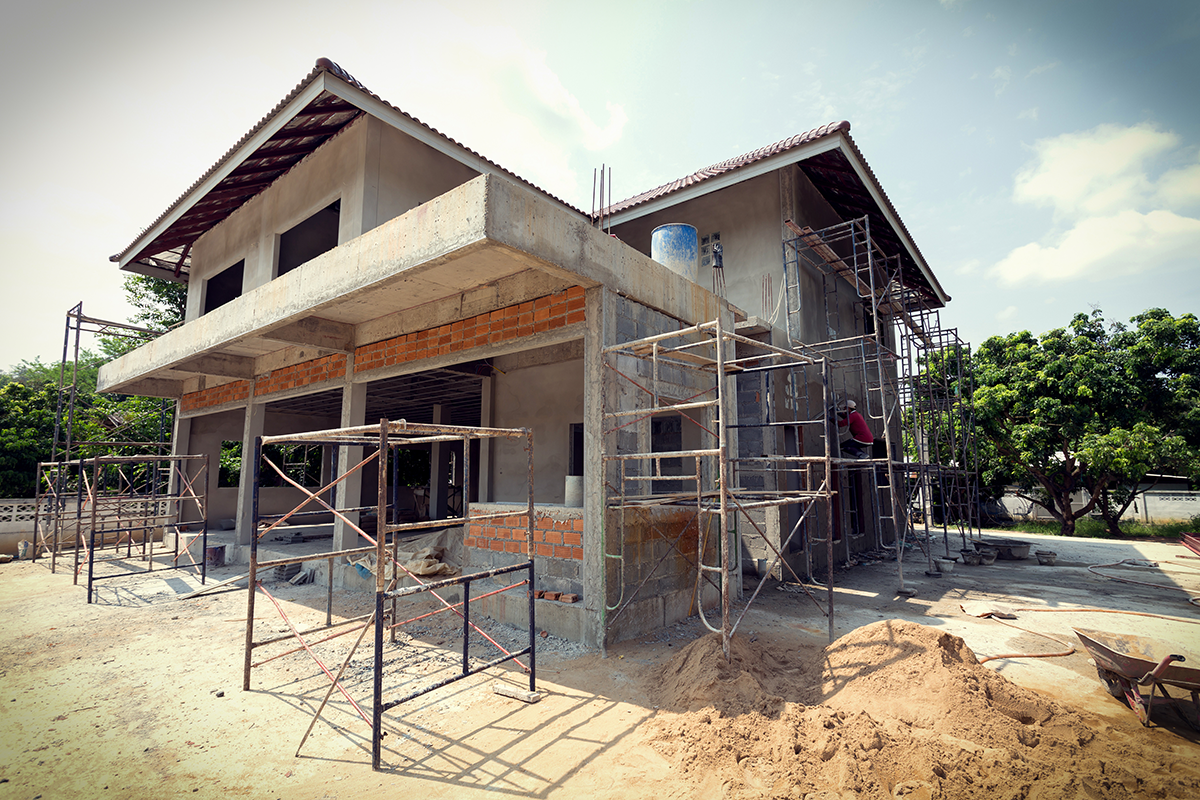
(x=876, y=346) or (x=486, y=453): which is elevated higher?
(x=876, y=346)

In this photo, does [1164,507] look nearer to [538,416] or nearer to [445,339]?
[538,416]

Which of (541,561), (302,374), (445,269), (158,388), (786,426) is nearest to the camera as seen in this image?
(445,269)

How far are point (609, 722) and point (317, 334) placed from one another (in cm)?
684

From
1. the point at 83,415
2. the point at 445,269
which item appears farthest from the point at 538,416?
the point at 83,415

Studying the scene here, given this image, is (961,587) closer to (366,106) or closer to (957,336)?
(957,336)

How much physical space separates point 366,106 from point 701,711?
7759 millimetres

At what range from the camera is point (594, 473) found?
5465mm

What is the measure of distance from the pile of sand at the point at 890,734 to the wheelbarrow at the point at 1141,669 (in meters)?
0.36

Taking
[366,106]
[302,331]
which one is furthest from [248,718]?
[366,106]

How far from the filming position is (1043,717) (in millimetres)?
3826

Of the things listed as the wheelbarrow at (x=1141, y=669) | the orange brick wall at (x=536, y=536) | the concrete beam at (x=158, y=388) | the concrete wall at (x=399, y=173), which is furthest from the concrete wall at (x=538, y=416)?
the concrete beam at (x=158, y=388)

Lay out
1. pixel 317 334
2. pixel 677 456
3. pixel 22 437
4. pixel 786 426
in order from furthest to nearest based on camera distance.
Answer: pixel 22 437 → pixel 786 426 → pixel 317 334 → pixel 677 456

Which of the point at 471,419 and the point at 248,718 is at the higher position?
the point at 471,419

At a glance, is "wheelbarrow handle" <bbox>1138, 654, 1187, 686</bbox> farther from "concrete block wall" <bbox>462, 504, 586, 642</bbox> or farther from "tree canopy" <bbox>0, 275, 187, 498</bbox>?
"tree canopy" <bbox>0, 275, 187, 498</bbox>
